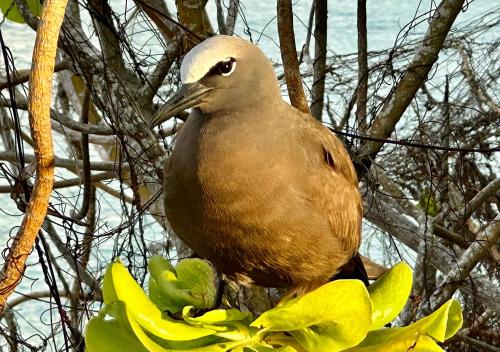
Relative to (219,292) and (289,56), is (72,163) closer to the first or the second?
(289,56)

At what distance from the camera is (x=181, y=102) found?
984 millimetres

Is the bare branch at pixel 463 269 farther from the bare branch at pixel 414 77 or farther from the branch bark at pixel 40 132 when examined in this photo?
the branch bark at pixel 40 132

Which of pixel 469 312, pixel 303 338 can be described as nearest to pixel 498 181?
pixel 469 312

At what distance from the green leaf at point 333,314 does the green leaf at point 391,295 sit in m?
0.08

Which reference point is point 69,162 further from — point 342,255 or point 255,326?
point 255,326

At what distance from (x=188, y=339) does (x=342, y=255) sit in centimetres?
40

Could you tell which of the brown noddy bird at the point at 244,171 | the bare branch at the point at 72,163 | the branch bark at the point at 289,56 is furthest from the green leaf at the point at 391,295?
the bare branch at the point at 72,163

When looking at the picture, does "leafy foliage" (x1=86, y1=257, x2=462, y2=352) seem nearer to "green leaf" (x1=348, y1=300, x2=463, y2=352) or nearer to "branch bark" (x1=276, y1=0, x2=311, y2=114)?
"green leaf" (x1=348, y1=300, x2=463, y2=352)

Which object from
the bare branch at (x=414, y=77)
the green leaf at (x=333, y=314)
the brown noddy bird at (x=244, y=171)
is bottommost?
the green leaf at (x=333, y=314)

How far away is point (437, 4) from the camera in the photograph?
1.61 metres

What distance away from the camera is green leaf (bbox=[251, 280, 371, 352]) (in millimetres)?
875

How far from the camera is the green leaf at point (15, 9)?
4.51 ft

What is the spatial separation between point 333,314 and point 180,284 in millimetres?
217

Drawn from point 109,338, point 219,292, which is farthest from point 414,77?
point 109,338
